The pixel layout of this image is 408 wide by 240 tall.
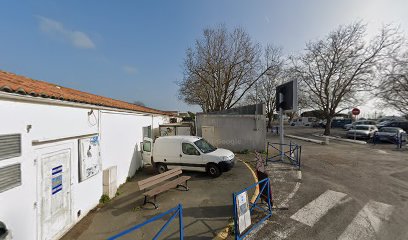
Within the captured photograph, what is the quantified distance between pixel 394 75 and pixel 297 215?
2727 cm

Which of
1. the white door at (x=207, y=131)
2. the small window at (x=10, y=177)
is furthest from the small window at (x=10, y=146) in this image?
the white door at (x=207, y=131)

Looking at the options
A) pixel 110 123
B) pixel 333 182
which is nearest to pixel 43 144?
pixel 110 123

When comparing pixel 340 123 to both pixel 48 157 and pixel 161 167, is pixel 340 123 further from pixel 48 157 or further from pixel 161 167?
pixel 48 157

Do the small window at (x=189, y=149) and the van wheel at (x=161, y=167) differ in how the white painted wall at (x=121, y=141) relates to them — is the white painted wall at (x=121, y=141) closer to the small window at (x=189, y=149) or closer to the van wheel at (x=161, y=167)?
the van wheel at (x=161, y=167)

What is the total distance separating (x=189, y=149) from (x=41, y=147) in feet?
17.9

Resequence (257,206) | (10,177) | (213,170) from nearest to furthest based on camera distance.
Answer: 1. (10,177)
2. (257,206)
3. (213,170)

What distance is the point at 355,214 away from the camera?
16.6ft

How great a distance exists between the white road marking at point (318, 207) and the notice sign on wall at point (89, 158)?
548cm

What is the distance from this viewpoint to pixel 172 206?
18.4 feet

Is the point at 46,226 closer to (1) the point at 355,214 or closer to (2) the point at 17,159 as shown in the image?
(2) the point at 17,159

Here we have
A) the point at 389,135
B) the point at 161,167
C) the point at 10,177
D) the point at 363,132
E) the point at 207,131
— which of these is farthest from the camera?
the point at 363,132

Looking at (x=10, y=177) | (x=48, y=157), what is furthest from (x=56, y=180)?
(x=10, y=177)

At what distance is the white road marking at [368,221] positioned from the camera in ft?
13.7

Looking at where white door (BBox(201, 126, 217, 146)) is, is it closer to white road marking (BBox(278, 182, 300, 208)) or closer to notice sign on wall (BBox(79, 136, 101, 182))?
white road marking (BBox(278, 182, 300, 208))
